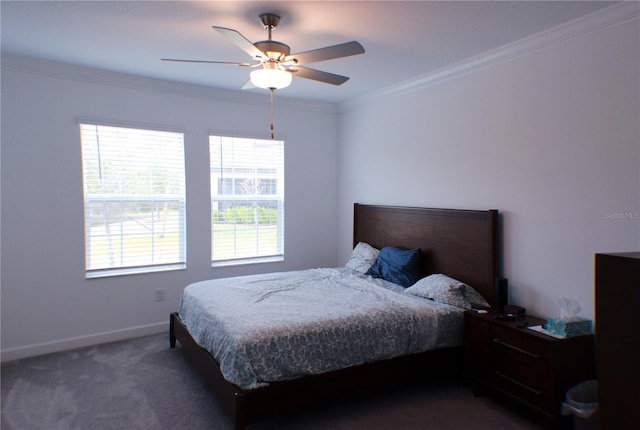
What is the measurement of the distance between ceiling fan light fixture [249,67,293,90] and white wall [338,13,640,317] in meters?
1.78

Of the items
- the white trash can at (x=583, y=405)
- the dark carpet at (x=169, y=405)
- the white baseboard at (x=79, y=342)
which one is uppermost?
the white trash can at (x=583, y=405)

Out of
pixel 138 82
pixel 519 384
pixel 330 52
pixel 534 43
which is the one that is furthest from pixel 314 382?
pixel 138 82

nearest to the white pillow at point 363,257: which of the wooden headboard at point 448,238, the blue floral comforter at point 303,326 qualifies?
the wooden headboard at point 448,238

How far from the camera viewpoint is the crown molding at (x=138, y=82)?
134 inches

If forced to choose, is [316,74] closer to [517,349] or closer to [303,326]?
[303,326]

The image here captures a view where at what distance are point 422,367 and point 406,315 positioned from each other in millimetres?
390

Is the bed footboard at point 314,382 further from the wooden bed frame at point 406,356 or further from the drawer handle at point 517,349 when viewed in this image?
the drawer handle at point 517,349

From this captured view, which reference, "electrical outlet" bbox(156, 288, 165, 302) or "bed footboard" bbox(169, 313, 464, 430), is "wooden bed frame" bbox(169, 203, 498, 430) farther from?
"electrical outlet" bbox(156, 288, 165, 302)

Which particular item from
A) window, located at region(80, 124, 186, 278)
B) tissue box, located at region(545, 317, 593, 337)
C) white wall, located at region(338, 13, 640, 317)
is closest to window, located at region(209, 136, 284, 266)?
window, located at region(80, 124, 186, 278)

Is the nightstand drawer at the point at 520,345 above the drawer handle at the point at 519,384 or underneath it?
above

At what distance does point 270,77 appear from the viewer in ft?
7.80

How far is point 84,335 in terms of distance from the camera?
12.3 feet

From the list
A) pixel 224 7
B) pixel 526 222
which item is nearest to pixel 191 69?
pixel 224 7

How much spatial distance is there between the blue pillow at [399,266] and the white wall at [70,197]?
158 cm
